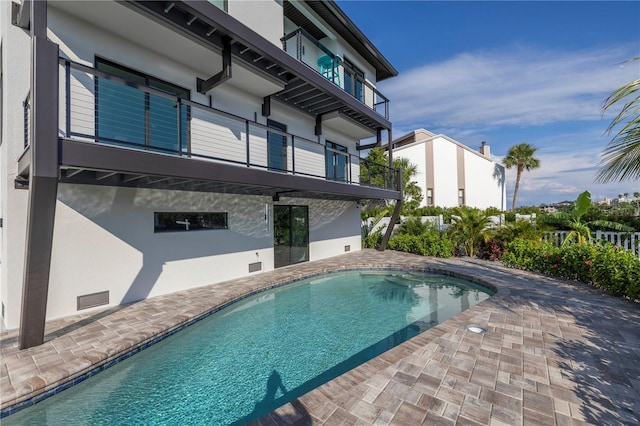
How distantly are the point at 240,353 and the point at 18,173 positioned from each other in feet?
17.6

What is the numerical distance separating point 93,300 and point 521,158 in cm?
4008

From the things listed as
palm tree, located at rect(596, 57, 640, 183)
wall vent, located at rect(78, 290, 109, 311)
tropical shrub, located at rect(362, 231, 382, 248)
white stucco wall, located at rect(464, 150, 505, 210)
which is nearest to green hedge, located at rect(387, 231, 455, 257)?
tropical shrub, located at rect(362, 231, 382, 248)

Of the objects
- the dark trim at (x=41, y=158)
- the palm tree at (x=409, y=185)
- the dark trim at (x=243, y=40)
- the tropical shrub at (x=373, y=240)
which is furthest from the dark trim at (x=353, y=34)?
the palm tree at (x=409, y=185)

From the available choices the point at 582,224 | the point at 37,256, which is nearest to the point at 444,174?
the point at 582,224

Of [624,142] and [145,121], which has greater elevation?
[145,121]

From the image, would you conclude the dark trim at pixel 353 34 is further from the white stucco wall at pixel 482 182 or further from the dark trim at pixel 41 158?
the white stucco wall at pixel 482 182

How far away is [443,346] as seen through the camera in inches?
180

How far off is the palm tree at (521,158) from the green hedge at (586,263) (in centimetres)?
2708

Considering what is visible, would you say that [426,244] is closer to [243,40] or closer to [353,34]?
[353,34]

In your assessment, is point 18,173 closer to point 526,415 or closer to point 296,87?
point 296,87

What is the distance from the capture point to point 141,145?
540 centimetres

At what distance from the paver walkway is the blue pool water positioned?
0.43 meters

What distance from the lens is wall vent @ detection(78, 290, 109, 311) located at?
618cm

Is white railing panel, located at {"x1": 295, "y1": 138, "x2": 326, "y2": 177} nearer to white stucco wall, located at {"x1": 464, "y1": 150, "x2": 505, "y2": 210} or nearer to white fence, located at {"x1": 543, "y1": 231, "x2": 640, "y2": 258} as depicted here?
white fence, located at {"x1": 543, "y1": 231, "x2": 640, "y2": 258}
